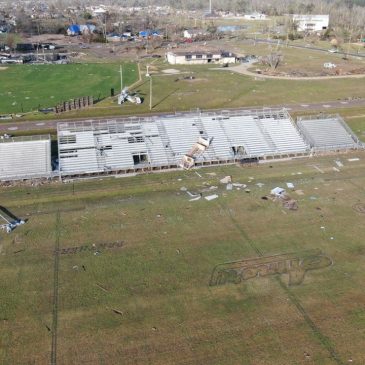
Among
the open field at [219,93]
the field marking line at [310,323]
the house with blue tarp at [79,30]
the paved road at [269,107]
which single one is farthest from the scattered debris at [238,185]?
the house with blue tarp at [79,30]

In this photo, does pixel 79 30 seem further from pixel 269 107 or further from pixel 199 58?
pixel 269 107

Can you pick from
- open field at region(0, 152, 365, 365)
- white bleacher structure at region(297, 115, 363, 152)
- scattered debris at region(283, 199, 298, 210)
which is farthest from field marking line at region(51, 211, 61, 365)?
white bleacher structure at region(297, 115, 363, 152)

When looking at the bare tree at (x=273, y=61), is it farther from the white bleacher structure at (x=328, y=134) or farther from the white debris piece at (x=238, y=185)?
the white debris piece at (x=238, y=185)

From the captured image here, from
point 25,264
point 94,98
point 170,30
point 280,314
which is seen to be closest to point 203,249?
Answer: point 280,314

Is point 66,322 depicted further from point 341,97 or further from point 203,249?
point 341,97

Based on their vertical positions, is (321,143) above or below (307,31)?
below

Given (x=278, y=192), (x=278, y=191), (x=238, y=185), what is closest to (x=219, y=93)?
(x=238, y=185)

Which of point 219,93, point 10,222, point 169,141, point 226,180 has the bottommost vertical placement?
point 10,222
